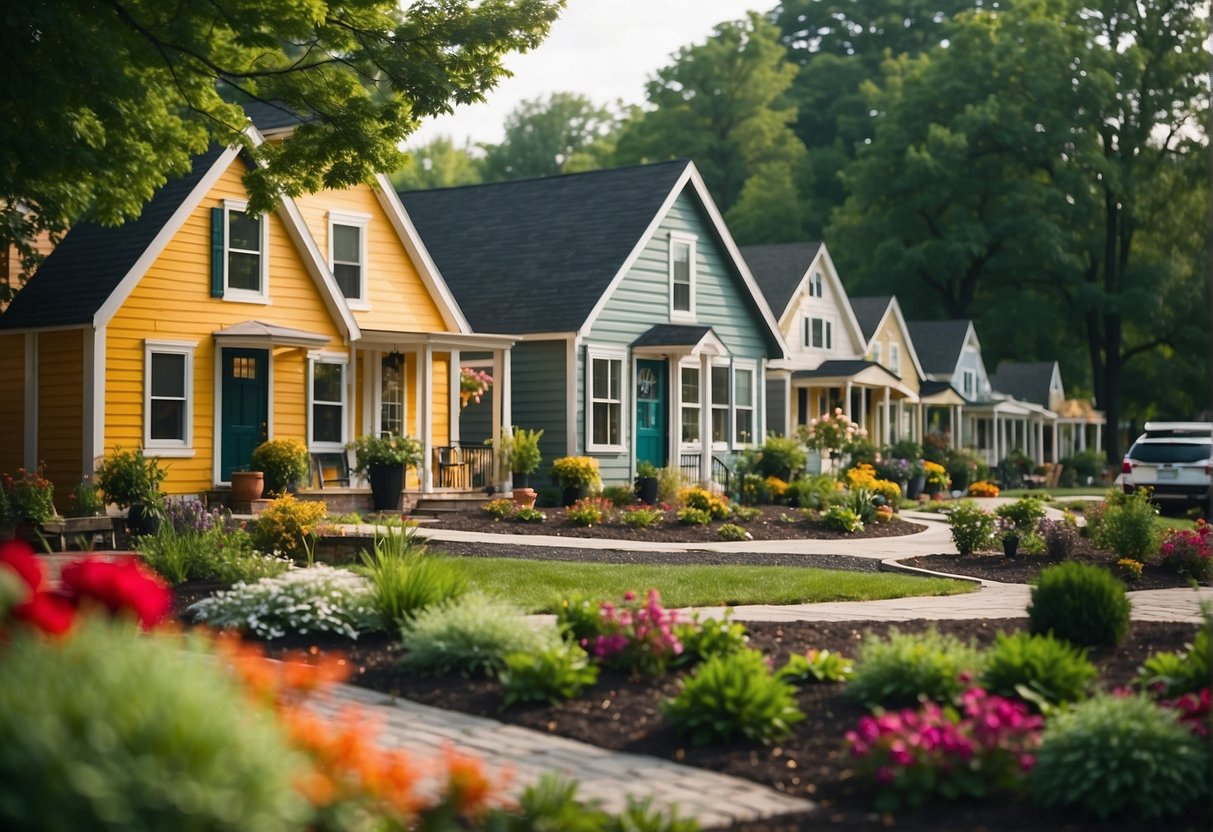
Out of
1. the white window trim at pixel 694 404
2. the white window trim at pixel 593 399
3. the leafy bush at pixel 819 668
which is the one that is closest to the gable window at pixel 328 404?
the white window trim at pixel 593 399

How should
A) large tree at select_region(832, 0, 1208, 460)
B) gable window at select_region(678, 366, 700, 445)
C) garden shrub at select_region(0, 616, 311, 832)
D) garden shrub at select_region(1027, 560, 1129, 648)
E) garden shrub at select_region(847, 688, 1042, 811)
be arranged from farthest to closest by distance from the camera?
large tree at select_region(832, 0, 1208, 460) < gable window at select_region(678, 366, 700, 445) < garden shrub at select_region(1027, 560, 1129, 648) < garden shrub at select_region(847, 688, 1042, 811) < garden shrub at select_region(0, 616, 311, 832)

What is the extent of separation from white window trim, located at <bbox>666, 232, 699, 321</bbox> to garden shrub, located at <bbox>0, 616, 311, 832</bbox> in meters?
26.2

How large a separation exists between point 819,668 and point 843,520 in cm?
1443

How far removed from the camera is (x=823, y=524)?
75.7 ft

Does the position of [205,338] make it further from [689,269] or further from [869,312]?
[869,312]

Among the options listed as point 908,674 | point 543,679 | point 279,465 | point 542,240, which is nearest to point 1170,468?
point 542,240

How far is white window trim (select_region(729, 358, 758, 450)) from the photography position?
32.0m

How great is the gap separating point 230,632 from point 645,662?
10.1ft

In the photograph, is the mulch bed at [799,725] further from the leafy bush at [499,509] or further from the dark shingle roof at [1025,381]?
the dark shingle roof at [1025,381]

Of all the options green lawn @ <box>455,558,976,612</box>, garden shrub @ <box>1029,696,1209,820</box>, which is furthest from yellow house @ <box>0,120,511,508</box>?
garden shrub @ <box>1029,696,1209,820</box>

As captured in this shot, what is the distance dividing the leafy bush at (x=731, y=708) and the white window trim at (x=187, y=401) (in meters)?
16.6

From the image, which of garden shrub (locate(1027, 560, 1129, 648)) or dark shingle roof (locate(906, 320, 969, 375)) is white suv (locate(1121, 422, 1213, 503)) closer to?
garden shrub (locate(1027, 560, 1129, 648))

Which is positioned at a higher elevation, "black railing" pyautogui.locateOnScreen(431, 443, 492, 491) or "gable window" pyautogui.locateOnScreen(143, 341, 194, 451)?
"gable window" pyautogui.locateOnScreen(143, 341, 194, 451)

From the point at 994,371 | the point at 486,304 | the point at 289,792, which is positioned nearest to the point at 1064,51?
the point at 994,371
